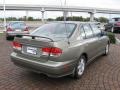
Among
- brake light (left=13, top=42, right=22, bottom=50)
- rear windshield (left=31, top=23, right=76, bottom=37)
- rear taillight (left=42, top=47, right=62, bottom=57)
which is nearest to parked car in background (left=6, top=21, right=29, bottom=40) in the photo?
rear windshield (left=31, top=23, right=76, bottom=37)

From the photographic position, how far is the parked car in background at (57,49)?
13.9 ft

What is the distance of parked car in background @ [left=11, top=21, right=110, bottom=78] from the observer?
13.9 feet

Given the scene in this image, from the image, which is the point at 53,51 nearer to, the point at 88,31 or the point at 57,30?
the point at 57,30

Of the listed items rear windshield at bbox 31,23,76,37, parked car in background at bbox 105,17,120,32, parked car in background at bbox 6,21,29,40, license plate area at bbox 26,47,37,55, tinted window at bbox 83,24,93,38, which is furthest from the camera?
parked car in background at bbox 105,17,120,32

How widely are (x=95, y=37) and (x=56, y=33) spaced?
1.59 metres

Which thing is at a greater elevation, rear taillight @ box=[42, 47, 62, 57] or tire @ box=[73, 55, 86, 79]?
rear taillight @ box=[42, 47, 62, 57]

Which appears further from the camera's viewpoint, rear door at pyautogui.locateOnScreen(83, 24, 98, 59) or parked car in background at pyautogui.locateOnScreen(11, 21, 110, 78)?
rear door at pyautogui.locateOnScreen(83, 24, 98, 59)

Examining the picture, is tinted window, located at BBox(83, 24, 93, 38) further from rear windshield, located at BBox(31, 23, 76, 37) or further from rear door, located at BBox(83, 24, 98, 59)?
rear windshield, located at BBox(31, 23, 76, 37)

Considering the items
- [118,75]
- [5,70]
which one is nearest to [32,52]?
[5,70]

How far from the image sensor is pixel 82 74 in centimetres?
540

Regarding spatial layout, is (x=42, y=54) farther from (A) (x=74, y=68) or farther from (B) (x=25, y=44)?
(A) (x=74, y=68)

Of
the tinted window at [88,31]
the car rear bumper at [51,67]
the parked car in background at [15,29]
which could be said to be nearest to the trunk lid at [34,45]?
the car rear bumper at [51,67]

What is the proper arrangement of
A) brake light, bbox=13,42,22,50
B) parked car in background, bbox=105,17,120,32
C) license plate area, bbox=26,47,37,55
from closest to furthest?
license plate area, bbox=26,47,37,55, brake light, bbox=13,42,22,50, parked car in background, bbox=105,17,120,32

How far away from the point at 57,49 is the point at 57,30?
1300mm
